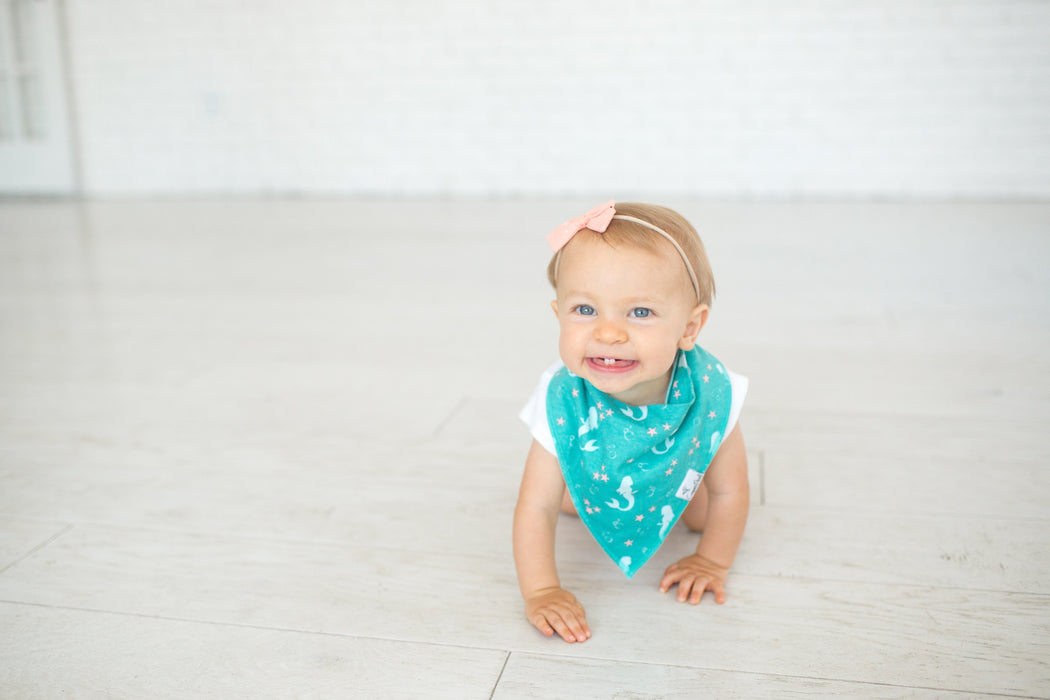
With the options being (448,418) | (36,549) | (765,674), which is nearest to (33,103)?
(448,418)

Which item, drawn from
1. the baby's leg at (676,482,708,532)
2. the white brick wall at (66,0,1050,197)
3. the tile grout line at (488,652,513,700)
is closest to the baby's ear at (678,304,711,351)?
the baby's leg at (676,482,708,532)

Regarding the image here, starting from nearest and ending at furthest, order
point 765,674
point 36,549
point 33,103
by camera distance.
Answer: point 765,674, point 36,549, point 33,103

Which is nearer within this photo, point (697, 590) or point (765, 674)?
point (765, 674)

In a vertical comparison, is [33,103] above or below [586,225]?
below

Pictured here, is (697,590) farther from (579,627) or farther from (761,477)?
(761,477)

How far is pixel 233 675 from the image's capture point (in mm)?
931

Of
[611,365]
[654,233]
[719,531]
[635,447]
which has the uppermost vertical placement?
[654,233]

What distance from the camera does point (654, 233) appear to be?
0.95 m

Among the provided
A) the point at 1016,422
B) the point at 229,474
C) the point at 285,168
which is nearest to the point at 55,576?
the point at 229,474

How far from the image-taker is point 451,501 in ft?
4.38

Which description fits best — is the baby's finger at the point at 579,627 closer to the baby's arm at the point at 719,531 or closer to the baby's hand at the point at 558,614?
the baby's hand at the point at 558,614

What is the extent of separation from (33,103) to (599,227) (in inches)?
257

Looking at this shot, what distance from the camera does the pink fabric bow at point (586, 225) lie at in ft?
3.12

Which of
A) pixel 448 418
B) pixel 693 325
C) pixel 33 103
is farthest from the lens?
pixel 33 103
